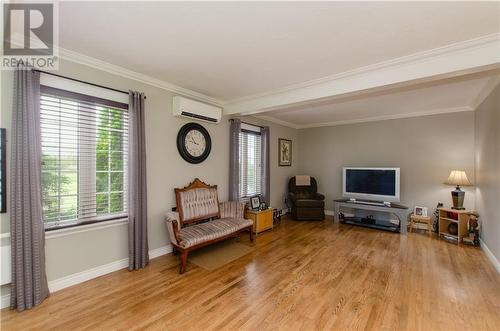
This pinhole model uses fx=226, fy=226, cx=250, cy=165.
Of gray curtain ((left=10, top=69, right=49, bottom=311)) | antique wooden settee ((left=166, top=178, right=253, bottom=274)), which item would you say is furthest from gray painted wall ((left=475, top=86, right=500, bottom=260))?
gray curtain ((left=10, top=69, right=49, bottom=311))

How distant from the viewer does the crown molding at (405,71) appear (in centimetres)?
210

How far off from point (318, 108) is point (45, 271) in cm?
464

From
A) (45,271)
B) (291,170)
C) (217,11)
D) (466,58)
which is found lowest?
(45,271)

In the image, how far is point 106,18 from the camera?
1.82 m

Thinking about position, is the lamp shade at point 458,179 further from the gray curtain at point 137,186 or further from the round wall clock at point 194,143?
the gray curtain at point 137,186

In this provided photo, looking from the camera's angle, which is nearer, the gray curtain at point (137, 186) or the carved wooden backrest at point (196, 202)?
the gray curtain at point (137, 186)

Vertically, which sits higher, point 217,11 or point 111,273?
point 217,11

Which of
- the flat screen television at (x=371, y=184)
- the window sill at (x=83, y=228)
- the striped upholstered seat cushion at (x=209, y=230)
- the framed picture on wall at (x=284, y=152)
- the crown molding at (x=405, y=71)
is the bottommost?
the striped upholstered seat cushion at (x=209, y=230)

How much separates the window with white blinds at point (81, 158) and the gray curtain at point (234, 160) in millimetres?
1878

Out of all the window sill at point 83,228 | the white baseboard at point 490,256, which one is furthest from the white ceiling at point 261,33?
the white baseboard at point 490,256

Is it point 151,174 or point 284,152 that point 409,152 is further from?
point 151,174

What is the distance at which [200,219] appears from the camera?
355 centimetres

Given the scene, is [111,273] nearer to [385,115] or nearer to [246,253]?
[246,253]

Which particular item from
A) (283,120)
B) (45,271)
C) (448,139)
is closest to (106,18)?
(45,271)
